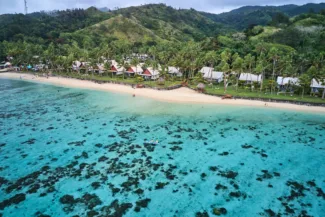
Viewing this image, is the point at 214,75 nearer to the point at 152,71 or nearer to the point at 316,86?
the point at 152,71

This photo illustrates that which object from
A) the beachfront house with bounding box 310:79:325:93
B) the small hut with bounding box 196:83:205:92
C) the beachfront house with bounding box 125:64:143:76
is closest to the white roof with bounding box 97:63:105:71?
the beachfront house with bounding box 125:64:143:76

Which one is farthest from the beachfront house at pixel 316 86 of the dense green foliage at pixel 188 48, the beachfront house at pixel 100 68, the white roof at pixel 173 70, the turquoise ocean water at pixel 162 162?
the beachfront house at pixel 100 68

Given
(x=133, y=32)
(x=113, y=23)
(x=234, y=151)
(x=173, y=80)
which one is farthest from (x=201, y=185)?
(x=113, y=23)

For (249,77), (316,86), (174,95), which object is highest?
(249,77)

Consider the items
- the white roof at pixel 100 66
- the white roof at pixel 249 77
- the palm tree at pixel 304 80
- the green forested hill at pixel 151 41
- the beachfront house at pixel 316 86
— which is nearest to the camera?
the palm tree at pixel 304 80

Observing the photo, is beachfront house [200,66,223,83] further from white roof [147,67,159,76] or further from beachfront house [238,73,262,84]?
white roof [147,67,159,76]

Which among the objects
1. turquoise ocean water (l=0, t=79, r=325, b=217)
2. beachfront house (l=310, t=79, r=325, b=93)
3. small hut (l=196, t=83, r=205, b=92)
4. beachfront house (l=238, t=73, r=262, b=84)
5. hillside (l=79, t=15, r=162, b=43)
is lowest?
turquoise ocean water (l=0, t=79, r=325, b=217)

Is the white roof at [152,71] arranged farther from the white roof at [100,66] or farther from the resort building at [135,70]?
the white roof at [100,66]

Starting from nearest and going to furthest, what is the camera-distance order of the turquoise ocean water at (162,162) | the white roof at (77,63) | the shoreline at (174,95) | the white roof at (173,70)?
the turquoise ocean water at (162,162) → the shoreline at (174,95) → the white roof at (173,70) → the white roof at (77,63)

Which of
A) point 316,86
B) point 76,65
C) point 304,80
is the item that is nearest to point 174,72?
point 76,65
